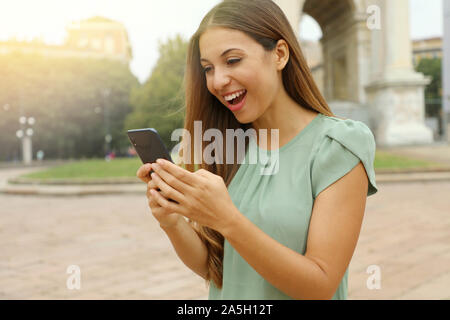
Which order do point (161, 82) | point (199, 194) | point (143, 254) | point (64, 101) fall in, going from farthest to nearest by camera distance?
point (64, 101) < point (161, 82) < point (143, 254) < point (199, 194)

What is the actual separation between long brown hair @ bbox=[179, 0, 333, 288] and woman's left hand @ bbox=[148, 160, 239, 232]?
456 millimetres

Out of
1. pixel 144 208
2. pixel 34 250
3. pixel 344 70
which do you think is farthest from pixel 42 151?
pixel 34 250

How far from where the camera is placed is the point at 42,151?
45.9m

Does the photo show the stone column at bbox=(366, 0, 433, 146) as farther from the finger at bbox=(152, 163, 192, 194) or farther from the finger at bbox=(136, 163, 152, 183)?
the finger at bbox=(152, 163, 192, 194)

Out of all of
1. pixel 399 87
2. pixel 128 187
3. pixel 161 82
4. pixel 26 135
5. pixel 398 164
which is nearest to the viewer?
Answer: pixel 128 187

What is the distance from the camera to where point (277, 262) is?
1200mm

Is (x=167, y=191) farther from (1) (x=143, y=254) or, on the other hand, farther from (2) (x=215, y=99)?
(1) (x=143, y=254)

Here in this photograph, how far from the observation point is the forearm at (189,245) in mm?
1562

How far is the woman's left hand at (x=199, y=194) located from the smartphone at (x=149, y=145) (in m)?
0.10

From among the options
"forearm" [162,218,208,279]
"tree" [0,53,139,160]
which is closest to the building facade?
"tree" [0,53,139,160]

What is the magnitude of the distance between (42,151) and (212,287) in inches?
1866

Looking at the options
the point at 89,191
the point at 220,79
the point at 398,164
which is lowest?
the point at 89,191

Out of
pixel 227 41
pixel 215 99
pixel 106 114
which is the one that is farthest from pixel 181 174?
pixel 106 114

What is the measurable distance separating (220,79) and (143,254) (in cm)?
441
